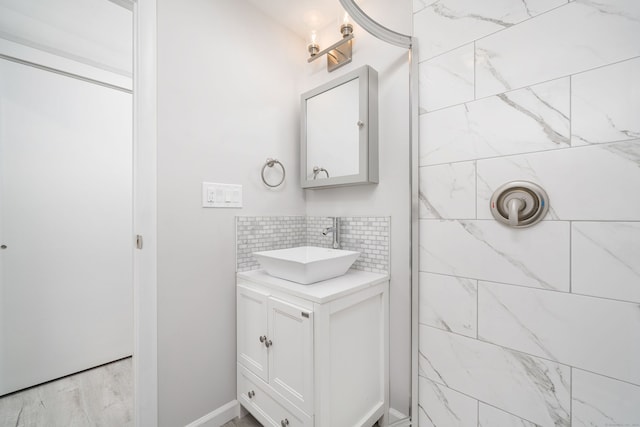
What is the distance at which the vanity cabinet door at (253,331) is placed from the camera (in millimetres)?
1237

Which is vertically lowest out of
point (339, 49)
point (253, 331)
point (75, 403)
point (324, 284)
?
point (75, 403)

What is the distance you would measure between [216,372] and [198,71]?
5.11 feet

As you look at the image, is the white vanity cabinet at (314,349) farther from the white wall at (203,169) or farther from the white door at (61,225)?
the white door at (61,225)

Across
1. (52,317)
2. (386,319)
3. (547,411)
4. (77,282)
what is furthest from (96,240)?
(547,411)

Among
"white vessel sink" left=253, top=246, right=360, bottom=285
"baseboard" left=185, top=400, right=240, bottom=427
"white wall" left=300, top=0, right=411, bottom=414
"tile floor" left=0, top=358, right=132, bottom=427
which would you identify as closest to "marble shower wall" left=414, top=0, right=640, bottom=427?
"white wall" left=300, top=0, right=411, bottom=414

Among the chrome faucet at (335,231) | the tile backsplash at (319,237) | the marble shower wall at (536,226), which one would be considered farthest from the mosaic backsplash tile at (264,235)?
the marble shower wall at (536,226)

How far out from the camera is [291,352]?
111cm

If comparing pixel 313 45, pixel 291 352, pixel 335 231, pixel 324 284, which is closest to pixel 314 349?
pixel 291 352

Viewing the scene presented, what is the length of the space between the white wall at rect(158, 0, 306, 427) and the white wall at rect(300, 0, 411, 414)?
65cm

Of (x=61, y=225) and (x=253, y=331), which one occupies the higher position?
(x=61, y=225)

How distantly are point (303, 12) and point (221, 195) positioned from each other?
1222 mm

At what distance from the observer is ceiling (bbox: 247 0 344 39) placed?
1533 mm

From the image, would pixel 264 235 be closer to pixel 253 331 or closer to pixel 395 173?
pixel 253 331

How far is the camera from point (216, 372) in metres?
1.37
